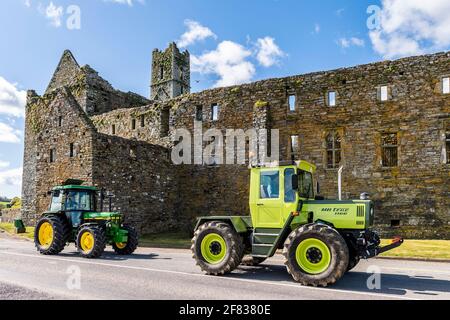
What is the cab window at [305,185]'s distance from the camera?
8648 mm

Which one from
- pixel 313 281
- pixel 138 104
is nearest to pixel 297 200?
pixel 313 281

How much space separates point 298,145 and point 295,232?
1384 cm

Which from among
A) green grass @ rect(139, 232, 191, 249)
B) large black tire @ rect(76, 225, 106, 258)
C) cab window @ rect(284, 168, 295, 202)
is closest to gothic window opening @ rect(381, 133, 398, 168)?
green grass @ rect(139, 232, 191, 249)

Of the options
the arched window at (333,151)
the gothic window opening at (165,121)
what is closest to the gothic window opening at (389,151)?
the arched window at (333,151)

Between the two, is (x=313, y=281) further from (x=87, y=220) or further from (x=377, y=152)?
(x=377, y=152)

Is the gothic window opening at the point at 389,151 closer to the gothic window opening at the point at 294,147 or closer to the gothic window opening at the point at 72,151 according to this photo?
the gothic window opening at the point at 294,147

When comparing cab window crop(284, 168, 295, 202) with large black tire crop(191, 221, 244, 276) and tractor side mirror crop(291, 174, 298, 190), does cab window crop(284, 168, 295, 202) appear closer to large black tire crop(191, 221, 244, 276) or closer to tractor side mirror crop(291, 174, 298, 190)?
tractor side mirror crop(291, 174, 298, 190)

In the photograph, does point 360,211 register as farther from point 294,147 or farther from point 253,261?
point 294,147

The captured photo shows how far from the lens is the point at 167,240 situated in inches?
764

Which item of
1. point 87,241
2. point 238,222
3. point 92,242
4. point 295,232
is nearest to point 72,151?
point 87,241

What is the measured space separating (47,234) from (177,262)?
5215mm

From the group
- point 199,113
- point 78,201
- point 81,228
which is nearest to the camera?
point 81,228

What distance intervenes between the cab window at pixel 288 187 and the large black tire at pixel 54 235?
826cm
